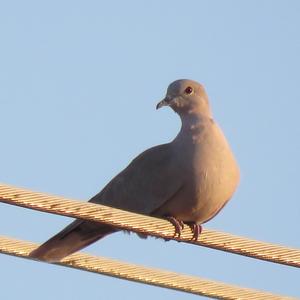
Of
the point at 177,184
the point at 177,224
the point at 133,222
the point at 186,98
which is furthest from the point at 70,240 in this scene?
the point at 186,98

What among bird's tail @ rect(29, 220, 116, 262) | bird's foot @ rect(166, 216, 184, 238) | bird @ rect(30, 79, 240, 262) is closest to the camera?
bird's tail @ rect(29, 220, 116, 262)

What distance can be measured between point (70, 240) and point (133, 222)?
1.47m

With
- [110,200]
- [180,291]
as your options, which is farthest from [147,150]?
[180,291]

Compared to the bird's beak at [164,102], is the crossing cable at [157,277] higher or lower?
lower

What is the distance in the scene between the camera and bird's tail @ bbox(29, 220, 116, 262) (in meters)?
7.68

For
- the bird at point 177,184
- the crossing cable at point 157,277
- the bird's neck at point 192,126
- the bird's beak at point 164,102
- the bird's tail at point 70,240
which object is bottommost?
the crossing cable at point 157,277

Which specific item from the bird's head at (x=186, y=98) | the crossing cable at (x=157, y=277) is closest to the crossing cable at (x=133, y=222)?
the crossing cable at (x=157, y=277)

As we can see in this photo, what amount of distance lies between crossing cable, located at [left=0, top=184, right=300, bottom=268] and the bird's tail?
34.1 inches

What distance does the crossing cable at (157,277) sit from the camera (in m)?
7.05

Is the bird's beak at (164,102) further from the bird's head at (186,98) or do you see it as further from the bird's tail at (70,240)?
the bird's tail at (70,240)

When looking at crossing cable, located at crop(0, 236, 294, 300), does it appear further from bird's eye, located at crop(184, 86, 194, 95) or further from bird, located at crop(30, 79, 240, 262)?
bird's eye, located at crop(184, 86, 194, 95)

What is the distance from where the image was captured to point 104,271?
714cm

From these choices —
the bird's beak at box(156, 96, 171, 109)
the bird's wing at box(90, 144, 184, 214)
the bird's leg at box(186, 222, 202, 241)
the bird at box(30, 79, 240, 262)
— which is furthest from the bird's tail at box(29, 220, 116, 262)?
the bird's beak at box(156, 96, 171, 109)

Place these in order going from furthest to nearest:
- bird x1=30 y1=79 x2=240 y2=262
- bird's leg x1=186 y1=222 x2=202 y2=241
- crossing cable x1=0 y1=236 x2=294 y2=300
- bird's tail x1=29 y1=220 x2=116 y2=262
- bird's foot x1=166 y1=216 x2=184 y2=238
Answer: bird x1=30 y1=79 x2=240 y2=262, bird's foot x1=166 y1=216 x2=184 y2=238, bird's tail x1=29 y1=220 x2=116 y2=262, bird's leg x1=186 y1=222 x2=202 y2=241, crossing cable x1=0 y1=236 x2=294 y2=300
